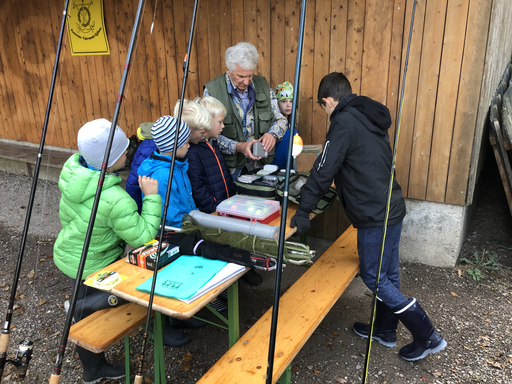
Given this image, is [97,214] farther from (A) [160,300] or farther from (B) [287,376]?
(B) [287,376]

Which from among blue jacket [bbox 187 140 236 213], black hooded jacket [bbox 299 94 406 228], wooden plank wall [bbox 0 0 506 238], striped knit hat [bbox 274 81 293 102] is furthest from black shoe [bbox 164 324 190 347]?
striped knit hat [bbox 274 81 293 102]

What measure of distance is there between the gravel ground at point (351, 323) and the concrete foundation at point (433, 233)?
0.11 metres

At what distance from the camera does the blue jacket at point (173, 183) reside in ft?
8.21

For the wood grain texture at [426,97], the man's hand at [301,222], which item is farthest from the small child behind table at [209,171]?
the wood grain texture at [426,97]

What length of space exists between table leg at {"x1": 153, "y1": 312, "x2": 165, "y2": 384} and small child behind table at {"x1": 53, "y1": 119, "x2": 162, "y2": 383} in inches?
11.3

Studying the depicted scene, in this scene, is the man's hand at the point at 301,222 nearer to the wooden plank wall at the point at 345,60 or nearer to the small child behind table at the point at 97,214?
the small child behind table at the point at 97,214

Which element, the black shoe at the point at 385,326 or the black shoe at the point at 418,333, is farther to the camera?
the black shoe at the point at 385,326

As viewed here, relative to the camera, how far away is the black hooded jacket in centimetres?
233

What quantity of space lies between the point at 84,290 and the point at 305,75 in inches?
111

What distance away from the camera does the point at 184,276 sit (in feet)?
6.40

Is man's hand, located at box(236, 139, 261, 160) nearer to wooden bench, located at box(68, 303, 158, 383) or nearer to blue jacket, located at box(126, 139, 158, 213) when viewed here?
blue jacket, located at box(126, 139, 158, 213)

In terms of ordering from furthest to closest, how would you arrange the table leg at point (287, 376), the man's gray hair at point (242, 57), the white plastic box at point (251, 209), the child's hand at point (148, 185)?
the man's gray hair at point (242, 57) < the white plastic box at point (251, 209) < the child's hand at point (148, 185) < the table leg at point (287, 376)

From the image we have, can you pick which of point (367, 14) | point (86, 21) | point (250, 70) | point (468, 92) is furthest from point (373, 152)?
point (86, 21)

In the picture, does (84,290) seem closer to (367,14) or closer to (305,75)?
(305,75)
